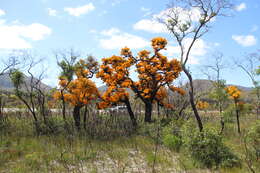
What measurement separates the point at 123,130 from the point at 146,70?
5.11 metres

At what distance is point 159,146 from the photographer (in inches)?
391

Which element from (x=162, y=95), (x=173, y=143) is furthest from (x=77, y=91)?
(x=162, y=95)

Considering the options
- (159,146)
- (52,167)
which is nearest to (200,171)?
(159,146)

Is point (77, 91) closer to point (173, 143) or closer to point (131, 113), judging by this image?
point (131, 113)

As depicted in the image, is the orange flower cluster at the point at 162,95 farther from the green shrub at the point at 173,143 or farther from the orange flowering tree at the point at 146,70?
the green shrub at the point at 173,143

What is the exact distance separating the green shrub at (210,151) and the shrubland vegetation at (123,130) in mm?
33

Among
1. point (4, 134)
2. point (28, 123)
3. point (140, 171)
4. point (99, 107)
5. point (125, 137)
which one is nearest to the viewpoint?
point (140, 171)

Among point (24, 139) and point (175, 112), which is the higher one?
point (175, 112)

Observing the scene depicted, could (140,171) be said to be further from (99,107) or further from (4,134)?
(99,107)

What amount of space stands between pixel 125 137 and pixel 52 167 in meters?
5.54

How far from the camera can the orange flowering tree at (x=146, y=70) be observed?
50.0ft

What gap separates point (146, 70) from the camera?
1528cm

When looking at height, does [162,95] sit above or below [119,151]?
above

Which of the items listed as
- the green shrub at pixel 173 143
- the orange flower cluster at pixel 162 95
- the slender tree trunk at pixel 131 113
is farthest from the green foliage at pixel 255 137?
the orange flower cluster at pixel 162 95
